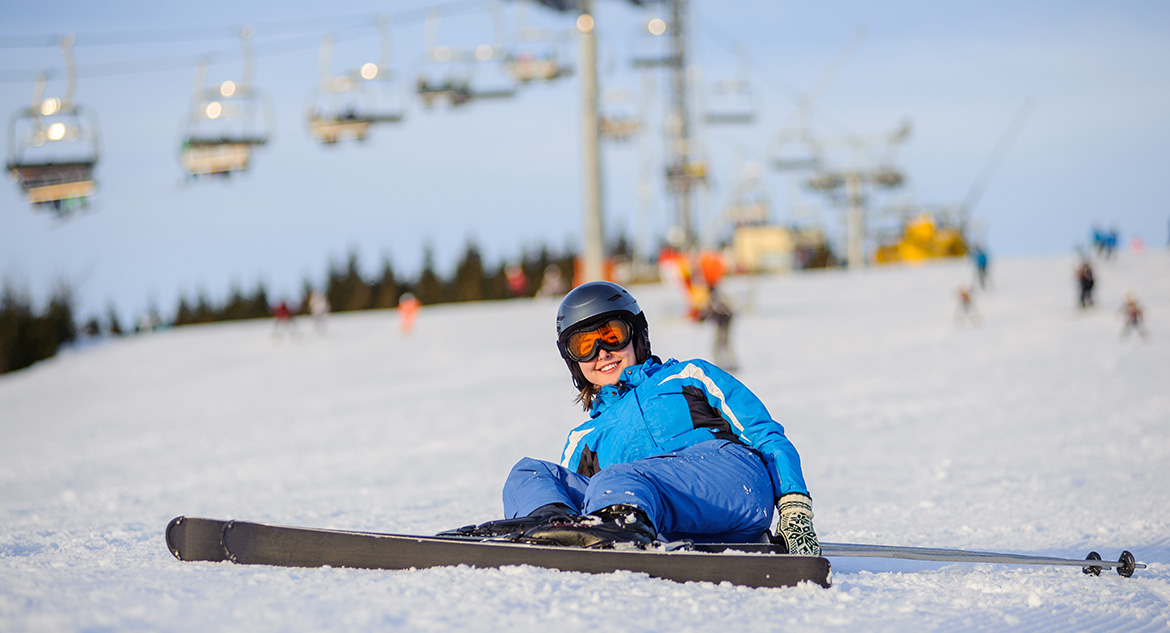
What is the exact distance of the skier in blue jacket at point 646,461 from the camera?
10.2 feet

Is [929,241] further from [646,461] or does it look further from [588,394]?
[646,461]

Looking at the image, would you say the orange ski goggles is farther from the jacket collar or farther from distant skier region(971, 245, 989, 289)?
distant skier region(971, 245, 989, 289)

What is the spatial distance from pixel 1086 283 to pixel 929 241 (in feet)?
101

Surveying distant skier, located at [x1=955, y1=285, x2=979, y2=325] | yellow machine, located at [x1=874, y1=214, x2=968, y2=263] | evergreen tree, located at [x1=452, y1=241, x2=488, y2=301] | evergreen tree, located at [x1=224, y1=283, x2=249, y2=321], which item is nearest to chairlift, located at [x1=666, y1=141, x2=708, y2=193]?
distant skier, located at [x1=955, y1=285, x2=979, y2=325]

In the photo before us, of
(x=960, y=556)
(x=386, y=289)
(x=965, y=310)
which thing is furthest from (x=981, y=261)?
(x=386, y=289)

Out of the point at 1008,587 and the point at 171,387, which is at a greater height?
the point at 1008,587

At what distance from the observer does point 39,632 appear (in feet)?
7.38

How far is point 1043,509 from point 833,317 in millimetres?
20047

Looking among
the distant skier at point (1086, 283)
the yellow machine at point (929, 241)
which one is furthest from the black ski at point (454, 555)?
the yellow machine at point (929, 241)

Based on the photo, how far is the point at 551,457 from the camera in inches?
351

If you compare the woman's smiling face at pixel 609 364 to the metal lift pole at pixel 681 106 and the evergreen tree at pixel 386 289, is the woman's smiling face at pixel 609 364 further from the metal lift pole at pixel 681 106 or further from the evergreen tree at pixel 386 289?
the evergreen tree at pixel 386 289

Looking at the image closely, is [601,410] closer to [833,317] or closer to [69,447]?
[69,447]

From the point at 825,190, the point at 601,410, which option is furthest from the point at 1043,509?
the point at 825,190

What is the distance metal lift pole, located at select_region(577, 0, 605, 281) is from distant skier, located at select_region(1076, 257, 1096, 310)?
37.3 ft
